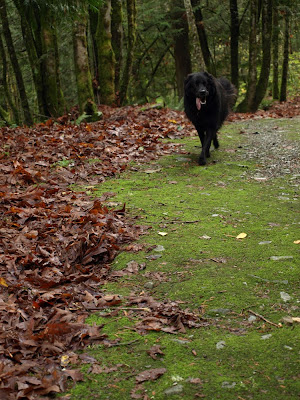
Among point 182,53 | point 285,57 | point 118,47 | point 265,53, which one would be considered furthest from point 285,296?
point 285,57

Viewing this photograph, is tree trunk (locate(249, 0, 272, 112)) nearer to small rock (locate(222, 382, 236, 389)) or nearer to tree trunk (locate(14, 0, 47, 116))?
tree trunk (locate(14, 0, 47, 116))

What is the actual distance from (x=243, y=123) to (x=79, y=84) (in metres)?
5.25

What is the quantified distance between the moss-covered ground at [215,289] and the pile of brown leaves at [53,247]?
0.17 m

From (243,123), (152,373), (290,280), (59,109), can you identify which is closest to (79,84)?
(59,109)

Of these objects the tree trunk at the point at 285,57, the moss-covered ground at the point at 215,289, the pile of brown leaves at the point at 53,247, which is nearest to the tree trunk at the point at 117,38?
the tree trunk at the point at 285,57

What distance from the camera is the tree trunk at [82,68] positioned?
11172mm

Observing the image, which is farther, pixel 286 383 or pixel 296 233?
pixel 296 233

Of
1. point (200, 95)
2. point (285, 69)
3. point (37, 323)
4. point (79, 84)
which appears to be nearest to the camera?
point (37, 323)

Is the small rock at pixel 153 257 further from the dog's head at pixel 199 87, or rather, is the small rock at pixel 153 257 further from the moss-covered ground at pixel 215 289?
the dog's head at pixel 199 87

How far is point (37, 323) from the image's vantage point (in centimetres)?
299

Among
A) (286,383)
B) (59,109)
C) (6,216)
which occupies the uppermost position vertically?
(59,109)

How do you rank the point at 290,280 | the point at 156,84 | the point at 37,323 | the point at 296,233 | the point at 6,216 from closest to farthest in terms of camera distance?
the point at 37,323
the point at 290,280
the point at 296,233
the point at 6,216
the point at 156,84

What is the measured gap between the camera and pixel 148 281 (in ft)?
11.9

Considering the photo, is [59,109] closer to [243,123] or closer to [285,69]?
[243,123]
